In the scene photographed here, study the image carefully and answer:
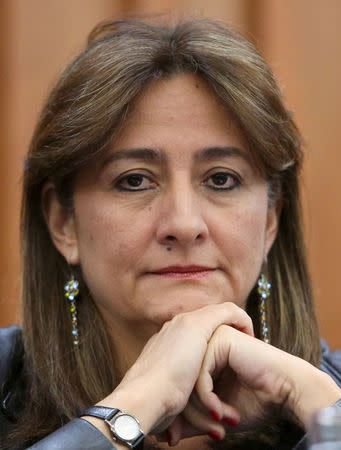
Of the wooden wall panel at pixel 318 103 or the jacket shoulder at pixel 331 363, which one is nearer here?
the jacket shoulder at pixel 331 363

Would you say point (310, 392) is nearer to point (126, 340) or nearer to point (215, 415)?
point (215, 415)

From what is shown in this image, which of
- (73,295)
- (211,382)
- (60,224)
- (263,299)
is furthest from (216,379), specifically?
(60,224)

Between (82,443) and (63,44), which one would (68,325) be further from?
(63,44)

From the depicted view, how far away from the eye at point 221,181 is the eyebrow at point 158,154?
4cm

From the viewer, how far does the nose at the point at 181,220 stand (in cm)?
177

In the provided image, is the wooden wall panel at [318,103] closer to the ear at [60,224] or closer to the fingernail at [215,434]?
the ear at [60,224]

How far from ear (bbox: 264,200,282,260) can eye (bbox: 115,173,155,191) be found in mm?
388

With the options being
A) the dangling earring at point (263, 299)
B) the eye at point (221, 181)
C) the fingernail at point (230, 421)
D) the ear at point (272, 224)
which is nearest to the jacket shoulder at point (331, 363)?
the dangling earring at point (263, 299)

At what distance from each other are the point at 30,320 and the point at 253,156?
724mm

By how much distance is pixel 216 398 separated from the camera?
5.59ft

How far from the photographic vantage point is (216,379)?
1.82 m

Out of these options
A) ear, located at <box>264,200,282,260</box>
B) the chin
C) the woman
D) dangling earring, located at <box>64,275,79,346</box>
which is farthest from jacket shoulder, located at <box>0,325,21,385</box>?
ear, located at <box>264,200,282,260</box>

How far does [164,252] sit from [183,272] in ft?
0.21

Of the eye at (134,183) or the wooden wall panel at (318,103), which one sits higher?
the wooden wall panel at (318,103)
